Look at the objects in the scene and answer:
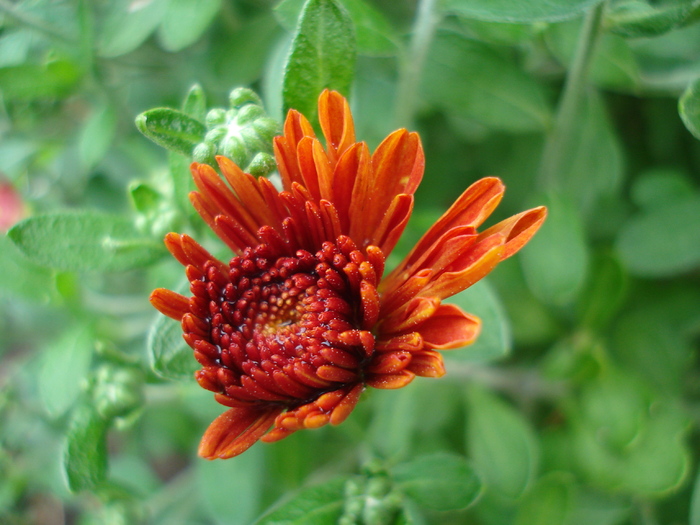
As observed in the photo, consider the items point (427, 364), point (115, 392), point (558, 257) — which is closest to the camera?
point (427, 364)

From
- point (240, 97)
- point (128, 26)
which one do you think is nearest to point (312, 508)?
point (240, 97)

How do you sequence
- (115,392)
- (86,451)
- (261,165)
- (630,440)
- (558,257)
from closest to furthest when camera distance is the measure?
(261,165), (86,451), (115,392), (558,257), (630,440)

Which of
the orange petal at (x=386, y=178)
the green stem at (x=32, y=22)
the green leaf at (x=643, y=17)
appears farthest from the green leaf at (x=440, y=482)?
the green stem at (x=32, y=22)

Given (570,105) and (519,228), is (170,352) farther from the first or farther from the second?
(570,105)

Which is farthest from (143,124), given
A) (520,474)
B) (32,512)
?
(32,512)

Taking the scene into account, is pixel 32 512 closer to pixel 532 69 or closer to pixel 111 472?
pixel 111 472

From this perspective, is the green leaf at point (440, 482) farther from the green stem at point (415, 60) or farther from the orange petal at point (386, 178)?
the green stem at point (415, 60)
